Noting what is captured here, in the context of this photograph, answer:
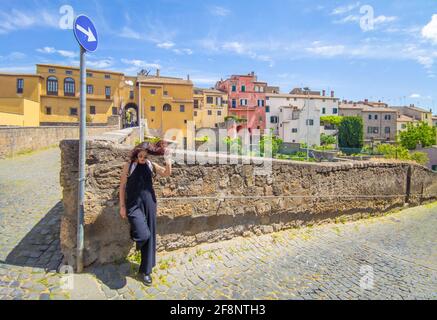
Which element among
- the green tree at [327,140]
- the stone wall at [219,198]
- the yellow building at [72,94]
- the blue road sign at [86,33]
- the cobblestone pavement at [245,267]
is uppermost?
the yellow building at [72,94]

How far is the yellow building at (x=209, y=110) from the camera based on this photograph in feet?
180

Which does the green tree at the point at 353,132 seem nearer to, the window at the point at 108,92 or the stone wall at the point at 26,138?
the window at the point at 108,92

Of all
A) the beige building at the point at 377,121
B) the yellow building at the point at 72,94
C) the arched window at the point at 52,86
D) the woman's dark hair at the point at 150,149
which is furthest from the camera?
the beige building at the point at 377,121

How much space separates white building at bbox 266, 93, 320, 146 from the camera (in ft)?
172

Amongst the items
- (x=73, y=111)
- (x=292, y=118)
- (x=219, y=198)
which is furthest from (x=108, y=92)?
(x=219, y=198)

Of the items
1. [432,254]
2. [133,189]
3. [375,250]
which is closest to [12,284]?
[133,189]

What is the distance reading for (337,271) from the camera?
4535 millimetres

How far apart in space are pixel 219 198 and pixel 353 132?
49884 millimetres

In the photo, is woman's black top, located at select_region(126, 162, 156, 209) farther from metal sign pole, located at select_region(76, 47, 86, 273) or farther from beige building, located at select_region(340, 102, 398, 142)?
beige building, located at select_region(340, 102, 398, 142)

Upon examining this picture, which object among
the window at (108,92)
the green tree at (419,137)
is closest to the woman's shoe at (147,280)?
the window at (108,92)

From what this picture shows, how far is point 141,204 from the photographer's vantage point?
144 inches

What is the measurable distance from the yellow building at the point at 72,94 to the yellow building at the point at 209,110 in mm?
14012

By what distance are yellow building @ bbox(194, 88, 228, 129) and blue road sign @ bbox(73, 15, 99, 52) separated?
50623 mm

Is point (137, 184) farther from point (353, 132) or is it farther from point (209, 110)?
point (209, 110)
